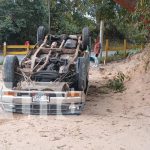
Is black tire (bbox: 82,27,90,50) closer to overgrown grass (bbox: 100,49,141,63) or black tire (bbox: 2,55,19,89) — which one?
black tire (bbox: 2,55,19,89)

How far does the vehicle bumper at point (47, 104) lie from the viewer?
1034 cm

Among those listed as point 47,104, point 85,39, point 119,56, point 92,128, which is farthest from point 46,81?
point 119,56

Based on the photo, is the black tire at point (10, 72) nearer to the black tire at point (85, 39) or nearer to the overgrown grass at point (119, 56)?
the black tire at point (85, 39)

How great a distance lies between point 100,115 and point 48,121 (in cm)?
147

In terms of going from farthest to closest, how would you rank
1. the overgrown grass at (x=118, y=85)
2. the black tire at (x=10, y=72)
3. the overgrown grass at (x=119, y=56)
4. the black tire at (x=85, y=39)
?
1. the overgrown grass at (x=119, y=56)
2. the overgrown grass at (x=118, y=85)
3. the black tire at (x=85, y=39)
4. the black tire at (x=10, y=72)

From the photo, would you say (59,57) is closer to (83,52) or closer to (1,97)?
(83,52)

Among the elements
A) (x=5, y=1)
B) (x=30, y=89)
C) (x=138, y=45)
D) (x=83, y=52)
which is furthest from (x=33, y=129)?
(x=5, y=1)

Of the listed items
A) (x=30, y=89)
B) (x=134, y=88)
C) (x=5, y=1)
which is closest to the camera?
(x=30, y=89)

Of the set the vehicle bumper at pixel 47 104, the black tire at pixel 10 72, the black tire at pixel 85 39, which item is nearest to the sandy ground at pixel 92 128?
the vehicle bumper at pixel 47 104

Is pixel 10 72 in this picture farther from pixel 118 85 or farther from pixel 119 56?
pixel 119 56

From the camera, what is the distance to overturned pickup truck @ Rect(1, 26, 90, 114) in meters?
10.4

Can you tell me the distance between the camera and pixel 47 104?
34.1 ft

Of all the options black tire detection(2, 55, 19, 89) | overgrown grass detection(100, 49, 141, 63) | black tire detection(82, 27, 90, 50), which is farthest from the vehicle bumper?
overgrown grass detection(100, 49, 141, 63)

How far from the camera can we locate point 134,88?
13.7 metres
